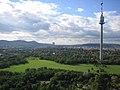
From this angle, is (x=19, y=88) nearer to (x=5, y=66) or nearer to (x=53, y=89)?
(x=53, y=89)

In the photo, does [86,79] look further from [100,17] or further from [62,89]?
[100,17]

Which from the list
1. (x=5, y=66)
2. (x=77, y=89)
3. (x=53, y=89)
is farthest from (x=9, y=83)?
(x=5, y=66)

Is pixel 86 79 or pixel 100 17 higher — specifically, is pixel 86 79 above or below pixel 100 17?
below

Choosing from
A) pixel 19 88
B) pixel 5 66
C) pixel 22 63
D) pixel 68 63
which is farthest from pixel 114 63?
pixel 19 88

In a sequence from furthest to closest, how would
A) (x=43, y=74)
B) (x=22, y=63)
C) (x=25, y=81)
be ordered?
(x=22, y=63) < (x=43, y=74) < (x=25, y=81)

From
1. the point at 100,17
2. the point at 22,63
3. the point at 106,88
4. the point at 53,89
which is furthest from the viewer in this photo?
the point at 100,17

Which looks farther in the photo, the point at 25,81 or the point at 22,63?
the point at 22,63
